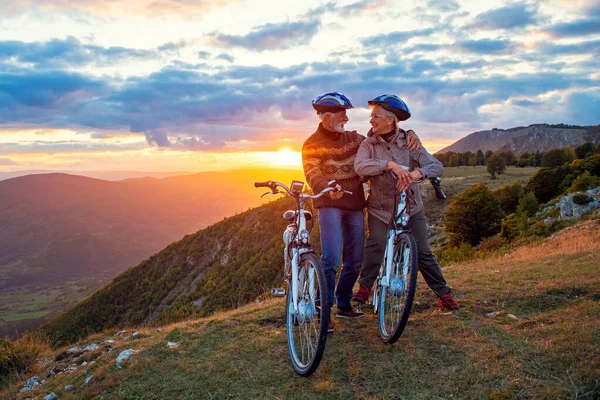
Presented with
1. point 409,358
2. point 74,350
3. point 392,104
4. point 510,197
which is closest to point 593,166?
point 510,197

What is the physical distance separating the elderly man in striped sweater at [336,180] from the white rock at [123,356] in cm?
254

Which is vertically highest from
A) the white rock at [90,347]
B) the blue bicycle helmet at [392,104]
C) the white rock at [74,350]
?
the blue bicycle helmet at [392,104]

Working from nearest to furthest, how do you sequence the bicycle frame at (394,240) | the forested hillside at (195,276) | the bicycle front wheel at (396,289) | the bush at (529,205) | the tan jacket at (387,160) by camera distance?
1. the bicycle front wheel at (396,289)
2. the bicycle frame at (394,240)
3. the tan jacket at (387,160)
4. the bush at (529,205)
5. the forested hillside at (195,276)

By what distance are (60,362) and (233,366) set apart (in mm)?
3762

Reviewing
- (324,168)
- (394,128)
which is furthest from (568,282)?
(324,168)

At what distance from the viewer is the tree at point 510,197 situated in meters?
38.9

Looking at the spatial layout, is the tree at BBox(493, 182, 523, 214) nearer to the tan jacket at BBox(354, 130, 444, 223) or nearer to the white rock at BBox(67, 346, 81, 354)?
the tan jacket at BBox(354, 130, 444, 223)

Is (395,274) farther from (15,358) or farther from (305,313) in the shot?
(15,358)

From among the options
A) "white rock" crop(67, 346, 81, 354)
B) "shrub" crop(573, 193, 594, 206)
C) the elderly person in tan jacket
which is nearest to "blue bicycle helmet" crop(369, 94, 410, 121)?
the elderly person in tan jacket

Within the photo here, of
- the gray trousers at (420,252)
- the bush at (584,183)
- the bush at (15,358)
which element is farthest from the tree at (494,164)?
the bush at (15,358)

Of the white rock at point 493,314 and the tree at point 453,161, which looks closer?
the white rock at point 493,314

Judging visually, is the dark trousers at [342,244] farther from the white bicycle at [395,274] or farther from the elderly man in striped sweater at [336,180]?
the white bicycle at [395,274]

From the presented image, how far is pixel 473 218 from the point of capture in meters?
30.2

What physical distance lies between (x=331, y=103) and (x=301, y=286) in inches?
85.3
